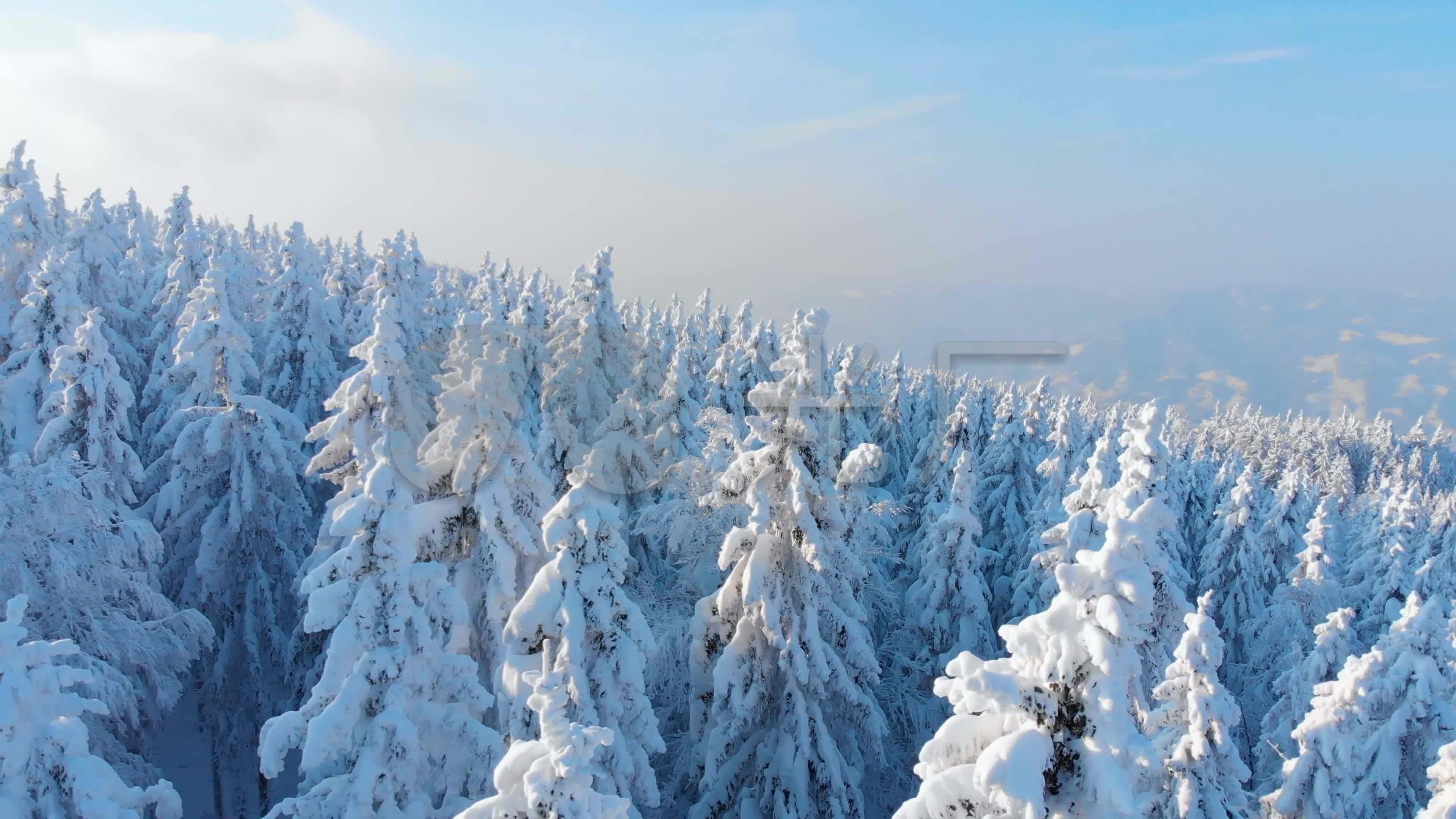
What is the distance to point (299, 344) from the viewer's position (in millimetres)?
28312

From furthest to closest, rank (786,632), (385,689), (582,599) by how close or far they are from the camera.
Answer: (786,632) < (582,599) < (385,689)

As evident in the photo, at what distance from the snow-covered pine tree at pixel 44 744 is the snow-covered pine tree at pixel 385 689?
1793 millimetres

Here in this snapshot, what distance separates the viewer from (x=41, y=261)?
2739 centimetres

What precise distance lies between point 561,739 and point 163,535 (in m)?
18.8

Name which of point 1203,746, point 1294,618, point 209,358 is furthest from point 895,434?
point 209,358

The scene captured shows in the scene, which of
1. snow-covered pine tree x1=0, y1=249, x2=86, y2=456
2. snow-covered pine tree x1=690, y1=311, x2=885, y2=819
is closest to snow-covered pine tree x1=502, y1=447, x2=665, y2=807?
snow-covered pine tree x1=690, y1=311, x2=885, y2=819

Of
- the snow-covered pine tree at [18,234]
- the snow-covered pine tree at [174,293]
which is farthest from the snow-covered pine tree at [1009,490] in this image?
the snow-covered pine tree at [18,234]

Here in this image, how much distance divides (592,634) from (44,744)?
6.04 metres

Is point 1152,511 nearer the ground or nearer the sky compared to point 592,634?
nearer the sky

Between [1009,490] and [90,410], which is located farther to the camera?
[1009,490]

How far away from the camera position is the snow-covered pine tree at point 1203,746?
12453 mm

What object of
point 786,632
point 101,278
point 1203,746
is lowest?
point 1203,746

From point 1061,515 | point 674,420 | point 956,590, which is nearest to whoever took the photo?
point 956,590

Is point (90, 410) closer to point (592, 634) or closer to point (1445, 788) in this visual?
point (592, 634)
